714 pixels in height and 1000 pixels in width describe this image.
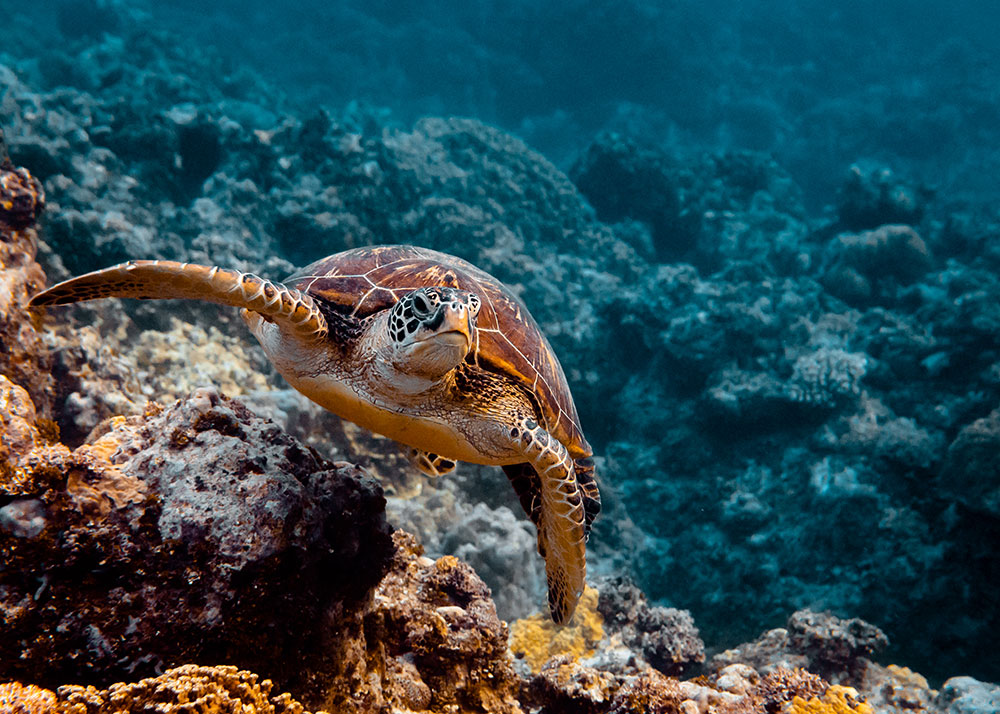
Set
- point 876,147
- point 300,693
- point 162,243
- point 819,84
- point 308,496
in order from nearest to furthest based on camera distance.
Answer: point 300,693
point 308,496
point 162,243
point 876,147
point 819,84

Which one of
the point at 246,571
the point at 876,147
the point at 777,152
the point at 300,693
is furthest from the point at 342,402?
the point at 876,147

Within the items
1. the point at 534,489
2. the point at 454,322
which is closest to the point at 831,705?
the point at 534,489

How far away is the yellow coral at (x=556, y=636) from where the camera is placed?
4.59 m

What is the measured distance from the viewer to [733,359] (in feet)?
31.0

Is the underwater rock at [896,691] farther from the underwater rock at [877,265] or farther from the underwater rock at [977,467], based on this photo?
the underwater rock at [877,265]

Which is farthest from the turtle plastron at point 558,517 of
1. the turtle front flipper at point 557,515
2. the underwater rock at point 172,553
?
the underwater rock at point 172,553

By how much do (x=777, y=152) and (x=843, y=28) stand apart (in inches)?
406

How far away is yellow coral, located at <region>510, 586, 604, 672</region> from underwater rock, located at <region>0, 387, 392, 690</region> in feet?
11.5

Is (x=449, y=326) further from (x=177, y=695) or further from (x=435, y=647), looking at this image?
(x=435, y=647)

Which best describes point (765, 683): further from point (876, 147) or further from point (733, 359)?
point (876, 147)

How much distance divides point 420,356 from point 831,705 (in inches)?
98.6

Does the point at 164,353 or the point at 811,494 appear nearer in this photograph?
the point at 164,353

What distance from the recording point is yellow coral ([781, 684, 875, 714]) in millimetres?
2184

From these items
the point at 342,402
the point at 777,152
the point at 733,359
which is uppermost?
the point at 777,152
